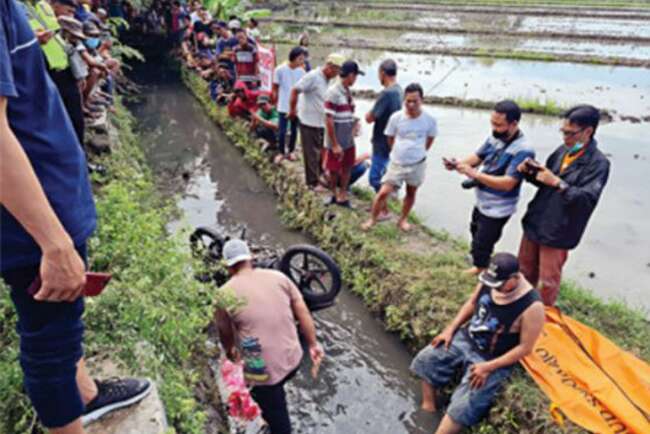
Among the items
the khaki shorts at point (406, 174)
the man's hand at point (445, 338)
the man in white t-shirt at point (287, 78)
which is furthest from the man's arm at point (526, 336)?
the man in white t-shirt at point (287, 78)

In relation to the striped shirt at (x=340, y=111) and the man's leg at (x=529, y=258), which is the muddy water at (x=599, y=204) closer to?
the man's leg at (x=529, y=258)

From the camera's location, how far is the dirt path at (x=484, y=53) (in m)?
16.3

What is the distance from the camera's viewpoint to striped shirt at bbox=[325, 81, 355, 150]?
588 centimetres

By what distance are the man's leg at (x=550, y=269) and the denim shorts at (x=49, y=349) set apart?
147 inches

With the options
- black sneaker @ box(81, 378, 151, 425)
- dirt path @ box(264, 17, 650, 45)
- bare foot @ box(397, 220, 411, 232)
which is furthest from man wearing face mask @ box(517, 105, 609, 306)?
dirt path @ box(264, 17, 650, 45)

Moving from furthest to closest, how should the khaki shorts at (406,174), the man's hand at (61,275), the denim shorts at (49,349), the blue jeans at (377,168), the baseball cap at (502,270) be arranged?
the blue jeans at (377,168) → the khaki shorts at (406,174) → the baseball cap at (502,270) → the denim shorts at (49,349) → the man's hand at (61,275)

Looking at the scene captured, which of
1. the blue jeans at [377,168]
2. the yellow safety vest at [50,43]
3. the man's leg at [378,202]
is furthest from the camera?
the blue jeans at [377,168]

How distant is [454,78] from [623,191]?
8.05m

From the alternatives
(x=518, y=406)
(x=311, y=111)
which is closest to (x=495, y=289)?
(x=518, y=406)

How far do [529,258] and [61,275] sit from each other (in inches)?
161

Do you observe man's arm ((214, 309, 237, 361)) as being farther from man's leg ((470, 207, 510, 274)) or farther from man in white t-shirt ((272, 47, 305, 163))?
man in white t-shirt ((272, 47, 305, 163))

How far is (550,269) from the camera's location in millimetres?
4289

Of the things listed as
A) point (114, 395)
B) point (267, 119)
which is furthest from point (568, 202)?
point (267, 119)

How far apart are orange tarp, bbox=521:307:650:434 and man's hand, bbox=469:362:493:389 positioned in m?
0.33
